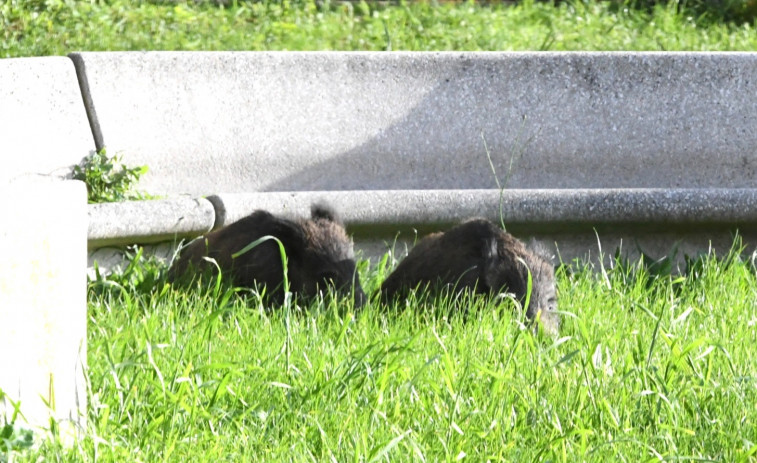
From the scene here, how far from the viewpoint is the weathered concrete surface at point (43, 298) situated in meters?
2.48

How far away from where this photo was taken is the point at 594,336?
3.63 meters

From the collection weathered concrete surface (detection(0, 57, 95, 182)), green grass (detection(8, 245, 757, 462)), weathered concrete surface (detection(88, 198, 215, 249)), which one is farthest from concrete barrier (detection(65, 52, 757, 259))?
green grass (detection(8, 245, 757, 462))

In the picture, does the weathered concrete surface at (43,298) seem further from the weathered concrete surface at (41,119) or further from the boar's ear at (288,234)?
the weathered concrete surface at (41,119)

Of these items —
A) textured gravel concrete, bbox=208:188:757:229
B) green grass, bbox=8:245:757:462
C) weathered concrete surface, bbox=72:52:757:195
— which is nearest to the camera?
green grass, bbox=8:245:757:462

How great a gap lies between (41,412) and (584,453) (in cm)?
123

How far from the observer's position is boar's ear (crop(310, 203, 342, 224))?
4.34 metres

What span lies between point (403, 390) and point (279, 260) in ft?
4.10

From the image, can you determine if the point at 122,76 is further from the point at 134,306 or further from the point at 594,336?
the point at 594,336

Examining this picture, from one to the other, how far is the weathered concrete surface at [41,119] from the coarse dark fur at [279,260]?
42.3 inches

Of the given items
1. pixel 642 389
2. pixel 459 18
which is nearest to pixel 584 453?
pixel 642 389

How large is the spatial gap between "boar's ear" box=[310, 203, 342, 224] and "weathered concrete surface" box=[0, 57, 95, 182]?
4.03 ft

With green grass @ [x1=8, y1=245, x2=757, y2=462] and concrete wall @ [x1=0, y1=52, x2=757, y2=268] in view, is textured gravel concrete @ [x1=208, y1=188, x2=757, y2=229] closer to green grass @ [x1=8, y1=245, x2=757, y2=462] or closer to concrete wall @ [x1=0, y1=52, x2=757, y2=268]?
concrete wall @ [x1=0, y1=52, x2=757, y2=268]

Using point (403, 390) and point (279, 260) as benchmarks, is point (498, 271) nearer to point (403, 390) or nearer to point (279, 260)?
point (279, 260)

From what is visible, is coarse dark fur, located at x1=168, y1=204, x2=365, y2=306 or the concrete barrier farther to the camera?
the concrete barrier
